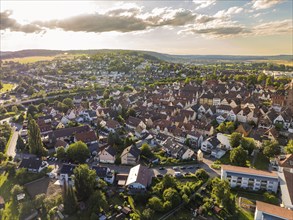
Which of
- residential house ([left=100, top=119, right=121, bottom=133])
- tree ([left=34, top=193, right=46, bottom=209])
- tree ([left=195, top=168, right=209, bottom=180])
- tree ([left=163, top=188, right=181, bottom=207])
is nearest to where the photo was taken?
tree ([left=34, top=193, right=46, bottom=209])

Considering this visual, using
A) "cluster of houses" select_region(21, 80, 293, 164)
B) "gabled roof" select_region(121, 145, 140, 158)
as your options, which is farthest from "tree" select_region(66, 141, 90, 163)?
"gabled roof" select_region(121, 145, 140, 158)

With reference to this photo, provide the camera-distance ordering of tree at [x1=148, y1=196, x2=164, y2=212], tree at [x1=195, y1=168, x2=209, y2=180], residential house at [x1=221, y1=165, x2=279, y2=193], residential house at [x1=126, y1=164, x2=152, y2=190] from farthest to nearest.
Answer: tree at [x1=195, y1=168, x2=209, y2=180]
residential house at [x1=221, y1=165, x2=279, y2=193]
residential house at [x1=126, y1=164, x2=152, y2=190]
tree at [x1=148, y1=196, x2=164, y2=212]

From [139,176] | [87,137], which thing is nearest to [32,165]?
[87,137]

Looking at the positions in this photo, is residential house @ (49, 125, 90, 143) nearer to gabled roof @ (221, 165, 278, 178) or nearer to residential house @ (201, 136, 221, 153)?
residential house @ (201, 136, 221, 153)

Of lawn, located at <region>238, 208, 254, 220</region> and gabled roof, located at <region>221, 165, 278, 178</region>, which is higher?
gabled roof, located at <region>221, 165, 278, 178</region>

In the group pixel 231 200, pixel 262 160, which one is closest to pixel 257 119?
pixel 262 160

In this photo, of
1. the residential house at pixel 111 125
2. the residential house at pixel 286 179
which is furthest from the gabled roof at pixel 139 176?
the residential house at pixel 111 125
